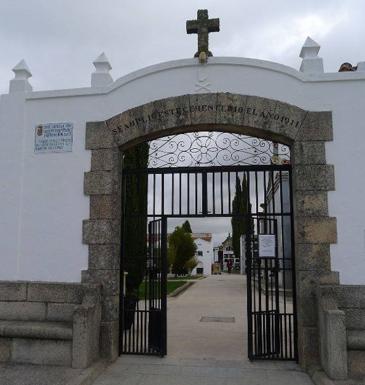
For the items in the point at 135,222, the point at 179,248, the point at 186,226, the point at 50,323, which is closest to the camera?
the point at 50,323

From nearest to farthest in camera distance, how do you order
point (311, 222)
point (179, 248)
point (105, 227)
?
point (311, 222) → point (105, 227) → point (179, 248)

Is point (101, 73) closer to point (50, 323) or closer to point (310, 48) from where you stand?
point (310, 48)

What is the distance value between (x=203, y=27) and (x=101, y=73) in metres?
1.67

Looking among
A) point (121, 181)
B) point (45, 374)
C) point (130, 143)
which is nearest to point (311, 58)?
point (130, 143)

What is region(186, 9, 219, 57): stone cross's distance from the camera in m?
6.47

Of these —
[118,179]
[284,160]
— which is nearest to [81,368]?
[118,179]

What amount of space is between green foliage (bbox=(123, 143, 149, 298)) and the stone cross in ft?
7.01

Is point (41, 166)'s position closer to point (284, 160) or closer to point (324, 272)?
point (284, 160)

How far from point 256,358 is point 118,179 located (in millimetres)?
3191

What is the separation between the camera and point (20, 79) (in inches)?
271

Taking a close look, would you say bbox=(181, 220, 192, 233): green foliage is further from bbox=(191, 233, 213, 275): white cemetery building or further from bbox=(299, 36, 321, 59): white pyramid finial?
bbox=(299, 36, 321, 59): white pyramid finial

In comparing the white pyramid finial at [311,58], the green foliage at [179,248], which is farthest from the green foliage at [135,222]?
the green foliage at [179,248]

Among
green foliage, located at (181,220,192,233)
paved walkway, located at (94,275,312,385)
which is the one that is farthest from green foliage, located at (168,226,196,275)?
paved walkway, located at (94,275,312,385)

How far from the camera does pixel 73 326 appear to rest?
549 cm
